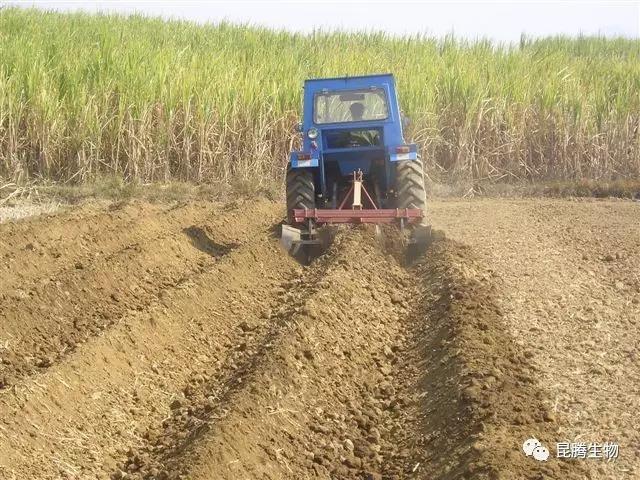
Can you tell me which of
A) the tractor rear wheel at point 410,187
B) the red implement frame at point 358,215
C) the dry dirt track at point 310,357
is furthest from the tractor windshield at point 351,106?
the dry dirt track at point 310,357

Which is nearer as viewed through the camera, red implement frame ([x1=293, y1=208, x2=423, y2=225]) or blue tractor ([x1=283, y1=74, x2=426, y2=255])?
red implement frame ([x1=293, y1=208, x2=423, y2=225])

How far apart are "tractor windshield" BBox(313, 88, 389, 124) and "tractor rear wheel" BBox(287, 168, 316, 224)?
2.05 ft

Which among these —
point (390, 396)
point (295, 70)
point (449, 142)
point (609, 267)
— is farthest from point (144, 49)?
point (390, 396)

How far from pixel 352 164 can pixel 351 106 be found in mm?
619

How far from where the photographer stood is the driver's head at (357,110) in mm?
9273

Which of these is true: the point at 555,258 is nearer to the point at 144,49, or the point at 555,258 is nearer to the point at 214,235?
the point at 214,235

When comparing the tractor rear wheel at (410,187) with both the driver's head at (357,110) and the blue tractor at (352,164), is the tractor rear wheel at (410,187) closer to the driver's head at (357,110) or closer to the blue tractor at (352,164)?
the blue tractor at (352,164)

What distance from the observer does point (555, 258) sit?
28.2 ft

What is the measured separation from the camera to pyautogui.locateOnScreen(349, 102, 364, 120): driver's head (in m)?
9.27

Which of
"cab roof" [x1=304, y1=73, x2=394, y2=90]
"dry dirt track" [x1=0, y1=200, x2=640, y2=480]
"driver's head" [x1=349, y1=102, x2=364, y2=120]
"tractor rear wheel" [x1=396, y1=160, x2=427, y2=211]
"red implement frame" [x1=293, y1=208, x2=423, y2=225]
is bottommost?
"dry dirt track" [x1=0, y1=200, x2=640, y2=480]

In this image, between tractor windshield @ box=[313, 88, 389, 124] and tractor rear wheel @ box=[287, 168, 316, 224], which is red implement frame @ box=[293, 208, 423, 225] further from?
tractor windshield @ box=[313, 88, 389, 124]

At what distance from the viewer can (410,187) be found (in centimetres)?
892

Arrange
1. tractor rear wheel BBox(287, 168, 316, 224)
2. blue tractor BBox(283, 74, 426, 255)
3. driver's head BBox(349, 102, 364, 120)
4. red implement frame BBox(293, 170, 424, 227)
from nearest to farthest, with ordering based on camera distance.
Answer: red implement frame BBox(293, 170, 424, 227), blue tractor BBox(283, 74, 426, 255), tractor rear wheel BBox(287, 168, 316, 224), driver's head BBox(349, 102, 364, 120)

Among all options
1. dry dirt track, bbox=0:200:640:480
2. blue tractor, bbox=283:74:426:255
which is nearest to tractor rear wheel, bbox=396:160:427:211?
blue tractor, bbox=283:74:426:255
